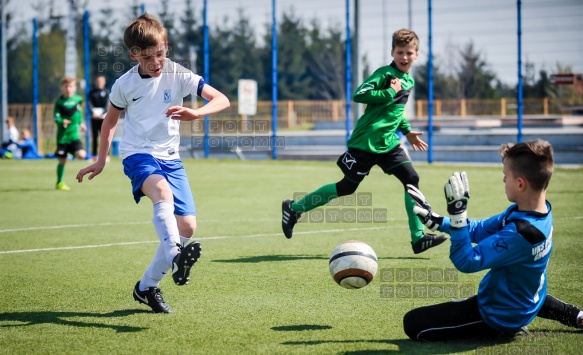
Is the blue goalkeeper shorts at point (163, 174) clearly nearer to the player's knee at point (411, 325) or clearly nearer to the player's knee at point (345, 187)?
the player's knee at point (411, 325)

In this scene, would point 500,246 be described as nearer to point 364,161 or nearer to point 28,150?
point 364,161

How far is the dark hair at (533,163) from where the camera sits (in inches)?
172

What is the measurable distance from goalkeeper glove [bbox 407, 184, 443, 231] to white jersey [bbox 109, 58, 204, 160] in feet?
7.40

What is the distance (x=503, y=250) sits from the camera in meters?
4.36

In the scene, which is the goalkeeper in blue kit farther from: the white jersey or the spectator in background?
the spectator in background

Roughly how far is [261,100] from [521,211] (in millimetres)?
35279

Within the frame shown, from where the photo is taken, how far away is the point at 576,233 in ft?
30.1

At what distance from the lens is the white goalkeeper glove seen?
13.5ft

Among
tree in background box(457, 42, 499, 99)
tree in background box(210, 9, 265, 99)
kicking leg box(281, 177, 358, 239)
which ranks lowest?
kicking leg box(281, 177, 358, 239)

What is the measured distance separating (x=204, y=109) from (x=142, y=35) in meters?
0.70

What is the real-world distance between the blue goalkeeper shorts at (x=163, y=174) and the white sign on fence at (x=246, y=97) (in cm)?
1977

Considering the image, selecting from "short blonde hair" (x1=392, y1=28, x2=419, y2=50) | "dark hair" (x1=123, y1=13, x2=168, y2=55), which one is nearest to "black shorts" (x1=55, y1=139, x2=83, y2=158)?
"short blonde hair" (x1=392, y1=28, x2=419, y2=50)

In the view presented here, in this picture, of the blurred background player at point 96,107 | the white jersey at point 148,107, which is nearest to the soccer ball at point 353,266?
the white jersey at point 148,107

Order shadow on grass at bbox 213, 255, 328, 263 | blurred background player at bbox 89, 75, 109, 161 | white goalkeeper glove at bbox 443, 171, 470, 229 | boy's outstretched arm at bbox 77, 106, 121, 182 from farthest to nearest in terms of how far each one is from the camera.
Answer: blurred background player at bbox 89, 75, 109, 161 < shadow on grass at bbox 213, 255, 328, 263 < boy's outstretched arm at bbox 77, 106, 121, 182 < white goalkeeper glove at bbox 443, 171, 470, 229
